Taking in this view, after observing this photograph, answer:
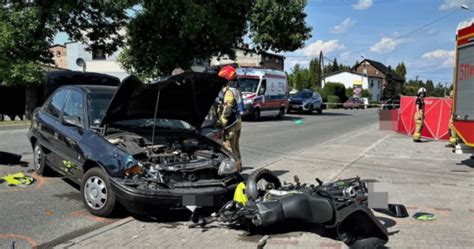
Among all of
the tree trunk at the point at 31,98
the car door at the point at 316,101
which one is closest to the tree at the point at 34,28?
the tree trunk at the point at 31,98

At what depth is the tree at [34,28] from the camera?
18719 mm

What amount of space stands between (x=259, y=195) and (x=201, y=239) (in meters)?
0.85

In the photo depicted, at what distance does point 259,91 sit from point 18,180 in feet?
59.7

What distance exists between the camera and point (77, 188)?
23.5ft

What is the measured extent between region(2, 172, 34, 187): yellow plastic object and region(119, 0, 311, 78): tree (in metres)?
16.6

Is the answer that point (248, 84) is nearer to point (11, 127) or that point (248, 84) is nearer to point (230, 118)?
point (11, 127)

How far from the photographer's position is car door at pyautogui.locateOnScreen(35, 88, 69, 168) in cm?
703

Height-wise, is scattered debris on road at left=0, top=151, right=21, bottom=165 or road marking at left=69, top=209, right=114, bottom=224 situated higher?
scattered debris on road at left=0, top=151, right=21, bottom=165

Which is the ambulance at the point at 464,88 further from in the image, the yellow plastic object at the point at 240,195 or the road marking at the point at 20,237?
the road marking at the point at 20,237

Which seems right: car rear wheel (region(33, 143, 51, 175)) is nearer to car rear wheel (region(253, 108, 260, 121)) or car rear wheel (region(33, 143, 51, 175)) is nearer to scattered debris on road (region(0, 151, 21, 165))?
scattered debris on road (region(0, 151, 21, 165))

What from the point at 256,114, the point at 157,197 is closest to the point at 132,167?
the point at 157,197

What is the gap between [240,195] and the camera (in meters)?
5.34

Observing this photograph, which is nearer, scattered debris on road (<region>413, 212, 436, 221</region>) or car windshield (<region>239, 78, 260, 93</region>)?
scattered debris on road (<region>413, 212, 436, 221</region>)

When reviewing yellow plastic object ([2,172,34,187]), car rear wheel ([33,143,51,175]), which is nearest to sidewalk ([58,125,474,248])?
yellow plastic object ([2,172,34,187])
